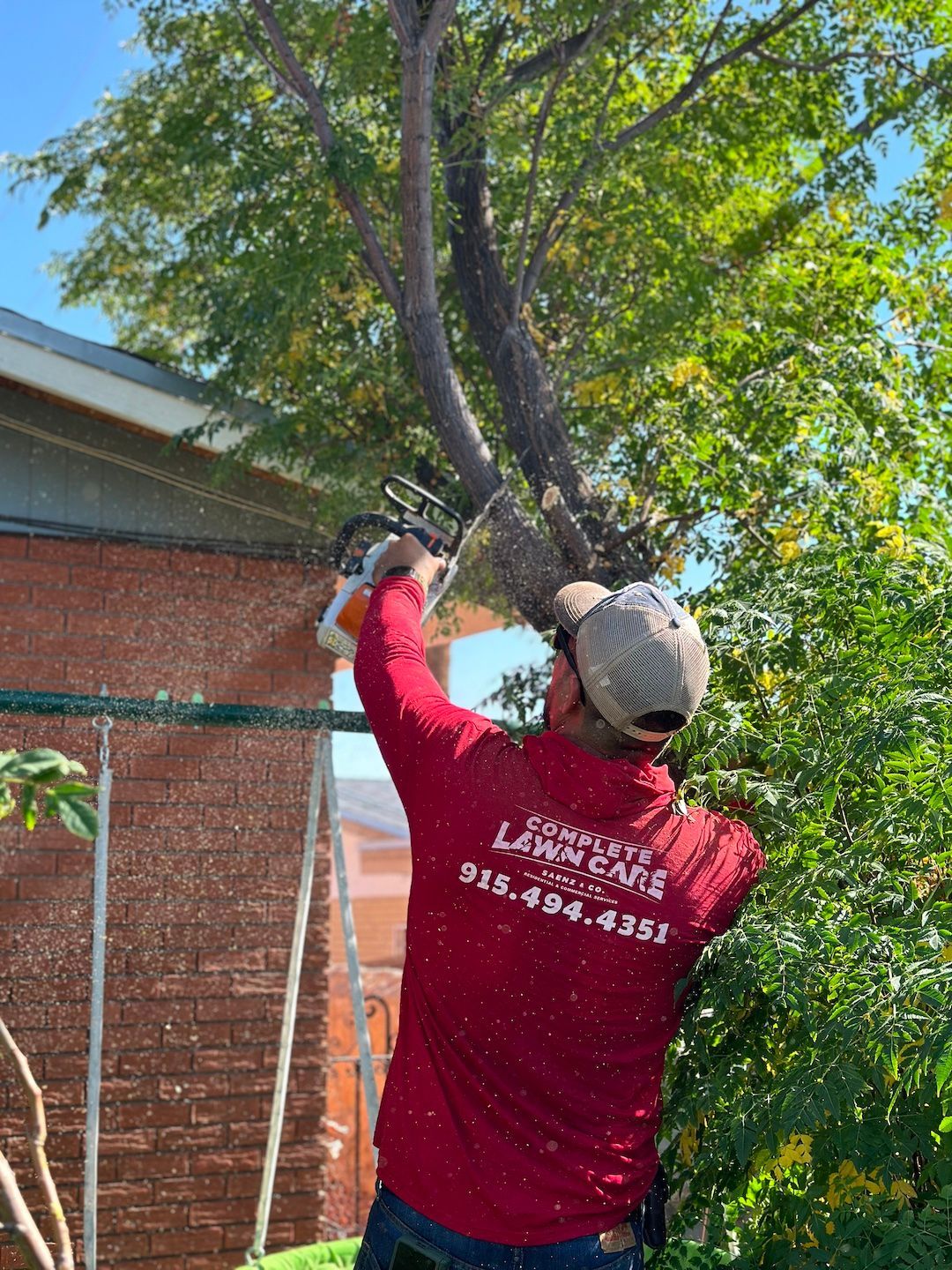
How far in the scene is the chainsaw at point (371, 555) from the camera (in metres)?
3.11

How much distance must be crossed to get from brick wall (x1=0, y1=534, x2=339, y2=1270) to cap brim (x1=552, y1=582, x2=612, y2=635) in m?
2.86

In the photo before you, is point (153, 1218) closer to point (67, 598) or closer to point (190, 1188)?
point (190, 1188)

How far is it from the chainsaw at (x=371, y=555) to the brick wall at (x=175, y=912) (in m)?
1.69

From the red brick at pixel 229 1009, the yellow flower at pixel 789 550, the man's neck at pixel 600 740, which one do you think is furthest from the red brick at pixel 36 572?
the man's neck at pixel 600 740

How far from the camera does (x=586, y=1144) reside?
7.45 feet

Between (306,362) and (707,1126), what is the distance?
14.4ft

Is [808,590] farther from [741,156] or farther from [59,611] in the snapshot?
[741,156]

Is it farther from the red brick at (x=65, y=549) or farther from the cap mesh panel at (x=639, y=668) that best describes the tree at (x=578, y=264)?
the cap mesh panel at (x=639, y=668)

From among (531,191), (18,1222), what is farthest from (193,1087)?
(18,1222)

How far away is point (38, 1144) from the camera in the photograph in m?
1.85

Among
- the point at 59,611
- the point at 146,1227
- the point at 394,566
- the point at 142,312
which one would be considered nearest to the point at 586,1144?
the point at 394,566

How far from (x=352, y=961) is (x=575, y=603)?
165cm

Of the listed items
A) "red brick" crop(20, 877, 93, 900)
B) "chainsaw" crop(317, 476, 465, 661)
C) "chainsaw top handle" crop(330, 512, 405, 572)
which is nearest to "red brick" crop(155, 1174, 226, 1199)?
"red brick" crop(20, 877, 93, 900)

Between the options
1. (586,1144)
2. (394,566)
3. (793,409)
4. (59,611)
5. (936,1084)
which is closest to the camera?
(936,1084)
